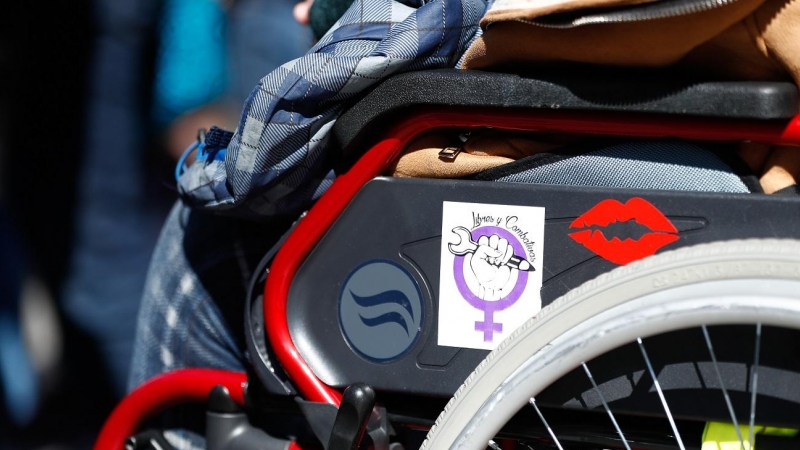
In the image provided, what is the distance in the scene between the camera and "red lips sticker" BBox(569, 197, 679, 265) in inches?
35.5

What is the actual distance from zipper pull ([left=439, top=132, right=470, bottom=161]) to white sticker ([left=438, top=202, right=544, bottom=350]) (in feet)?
0.19

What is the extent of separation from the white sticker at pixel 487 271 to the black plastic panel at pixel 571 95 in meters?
0.13

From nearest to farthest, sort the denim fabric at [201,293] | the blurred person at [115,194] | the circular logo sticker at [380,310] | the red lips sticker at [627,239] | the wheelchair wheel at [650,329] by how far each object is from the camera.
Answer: the wheelchair wheel at [650,329] < the red lips sticker at [627,239] < the circular logo sticker at [380,310] < the denim fabric at [201,293] < the blurred person at [115,194]

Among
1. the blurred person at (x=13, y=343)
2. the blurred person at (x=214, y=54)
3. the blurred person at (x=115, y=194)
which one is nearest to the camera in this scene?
the blurred person at (x=214, y=54)

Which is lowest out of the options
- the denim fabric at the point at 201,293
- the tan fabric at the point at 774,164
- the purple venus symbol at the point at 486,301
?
the denim fabric at the point at 201,293

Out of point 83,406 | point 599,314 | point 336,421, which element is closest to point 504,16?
point 599,314

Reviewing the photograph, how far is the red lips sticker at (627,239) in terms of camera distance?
902 millimetres

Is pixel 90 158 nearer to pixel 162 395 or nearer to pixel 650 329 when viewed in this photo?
pixel 162 395

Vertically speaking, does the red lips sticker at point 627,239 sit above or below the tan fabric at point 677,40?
below

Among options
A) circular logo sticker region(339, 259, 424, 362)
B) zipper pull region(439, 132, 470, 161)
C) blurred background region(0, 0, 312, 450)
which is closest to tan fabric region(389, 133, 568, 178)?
zipper pull region(439, 132, 470, 161)

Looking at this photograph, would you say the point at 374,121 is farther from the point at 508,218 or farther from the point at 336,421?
the point at 336,421

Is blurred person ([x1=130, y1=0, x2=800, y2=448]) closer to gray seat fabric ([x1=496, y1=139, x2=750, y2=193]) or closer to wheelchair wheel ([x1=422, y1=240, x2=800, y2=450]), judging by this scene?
gray seat fabric ([x1=496, y1=139, x2=750, y2=193])

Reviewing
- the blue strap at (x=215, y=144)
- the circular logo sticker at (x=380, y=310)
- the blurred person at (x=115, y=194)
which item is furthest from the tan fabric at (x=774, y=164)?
the blurred person at (x=115, y=194)

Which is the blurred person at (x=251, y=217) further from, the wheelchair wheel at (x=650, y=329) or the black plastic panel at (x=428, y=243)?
the wheelchair wheel at (x=650, y=329)
